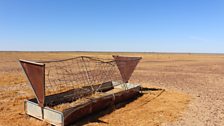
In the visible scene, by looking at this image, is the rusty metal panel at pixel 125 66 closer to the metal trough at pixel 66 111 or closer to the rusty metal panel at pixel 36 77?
the metal trough at pixel 66 111

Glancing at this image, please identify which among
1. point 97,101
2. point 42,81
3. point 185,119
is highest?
point 42,81

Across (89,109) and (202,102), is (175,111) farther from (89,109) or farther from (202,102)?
(89,109)

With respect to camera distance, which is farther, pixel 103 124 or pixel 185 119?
pixel 185 119

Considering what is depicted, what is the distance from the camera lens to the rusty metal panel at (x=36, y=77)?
6.25 metres

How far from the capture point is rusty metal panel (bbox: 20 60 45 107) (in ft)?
20.5

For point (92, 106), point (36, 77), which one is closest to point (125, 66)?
point (92, 106)

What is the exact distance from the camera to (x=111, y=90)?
10.8 metres

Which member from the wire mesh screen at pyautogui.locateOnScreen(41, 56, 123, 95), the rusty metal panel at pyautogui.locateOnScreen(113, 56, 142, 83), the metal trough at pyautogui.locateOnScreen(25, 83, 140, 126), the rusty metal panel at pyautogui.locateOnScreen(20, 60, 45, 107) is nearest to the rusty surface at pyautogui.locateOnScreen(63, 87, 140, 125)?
the metal trough at pyautogui.locateOnScreen(25, 83, 140, 126)

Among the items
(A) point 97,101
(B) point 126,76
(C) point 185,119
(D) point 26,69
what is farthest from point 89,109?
(B) point 126,76

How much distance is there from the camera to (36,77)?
252 inches

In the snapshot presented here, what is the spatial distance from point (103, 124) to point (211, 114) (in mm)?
3820

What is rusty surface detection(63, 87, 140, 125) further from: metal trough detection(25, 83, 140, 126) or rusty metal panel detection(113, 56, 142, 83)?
rusty metal panel detection(113, 56, 142, 83)

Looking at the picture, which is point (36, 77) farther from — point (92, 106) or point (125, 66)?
point (125, 66)

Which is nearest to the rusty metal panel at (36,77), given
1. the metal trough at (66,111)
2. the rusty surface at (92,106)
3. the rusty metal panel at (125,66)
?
the metal trough at (66,111)
